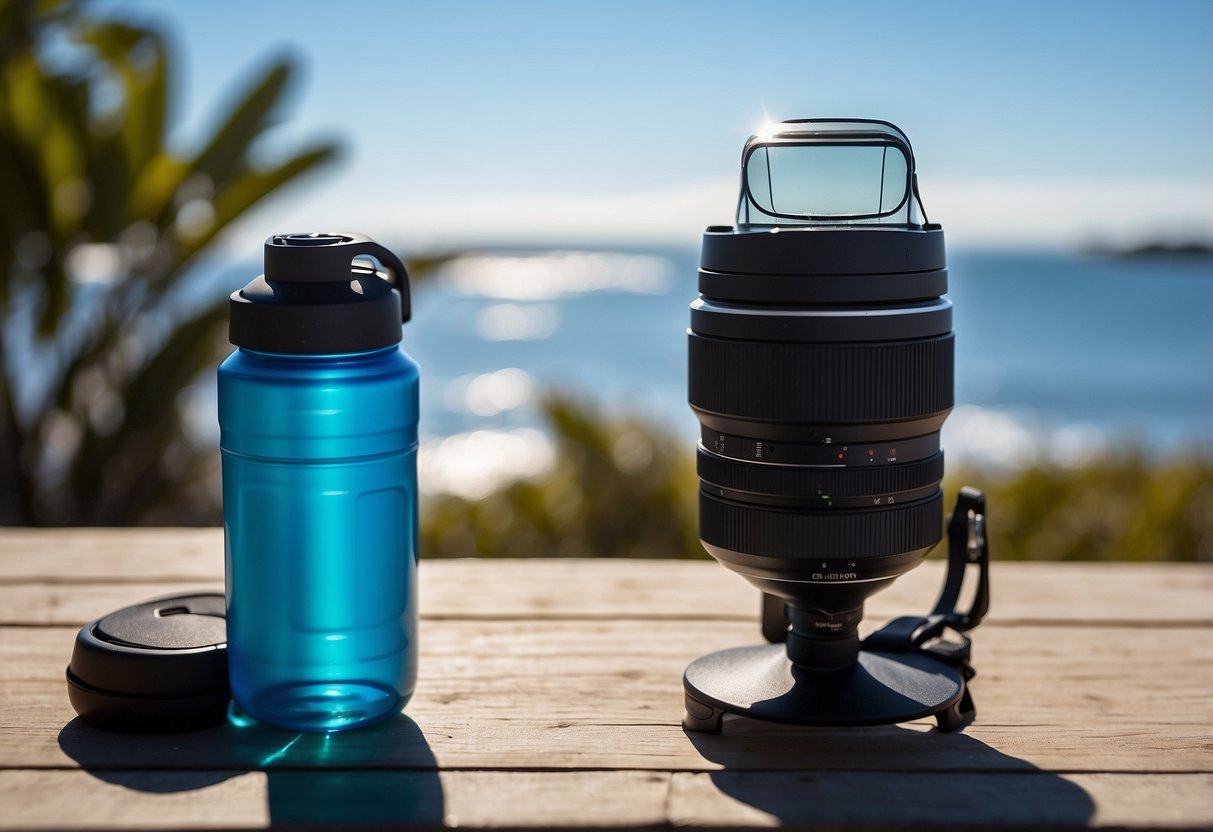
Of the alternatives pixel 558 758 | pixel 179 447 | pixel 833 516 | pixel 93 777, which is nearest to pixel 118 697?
pixel 93 777

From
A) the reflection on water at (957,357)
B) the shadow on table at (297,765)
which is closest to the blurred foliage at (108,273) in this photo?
the reflection on water at (957,357)

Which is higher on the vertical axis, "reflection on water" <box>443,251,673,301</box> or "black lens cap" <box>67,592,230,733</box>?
"black lens cap" <box>67,592,230,733</box>

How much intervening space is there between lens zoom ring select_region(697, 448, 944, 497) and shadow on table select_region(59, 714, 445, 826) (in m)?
0.38

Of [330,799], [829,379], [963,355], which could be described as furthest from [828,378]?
[963,355]

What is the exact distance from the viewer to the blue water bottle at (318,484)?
105 centimetres

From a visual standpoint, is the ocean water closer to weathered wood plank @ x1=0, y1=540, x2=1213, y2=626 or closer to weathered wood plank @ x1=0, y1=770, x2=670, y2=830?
weathered wood plank @ x1=0, y1=540, x2=1213, y2=626

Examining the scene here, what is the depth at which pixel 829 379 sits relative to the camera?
1045mm

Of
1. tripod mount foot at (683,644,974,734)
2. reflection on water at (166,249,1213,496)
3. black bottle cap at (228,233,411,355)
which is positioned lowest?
reflection on water at (166,249,1213,496)

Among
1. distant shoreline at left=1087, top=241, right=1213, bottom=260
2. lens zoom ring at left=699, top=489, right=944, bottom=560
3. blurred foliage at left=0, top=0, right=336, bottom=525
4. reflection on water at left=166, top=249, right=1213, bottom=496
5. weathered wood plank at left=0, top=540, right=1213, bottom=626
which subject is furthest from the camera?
distant shoreline at left=1087, top=241, right=1213, bottom=260

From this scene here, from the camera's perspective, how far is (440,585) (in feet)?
5.38

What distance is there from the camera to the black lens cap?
44.9 inches

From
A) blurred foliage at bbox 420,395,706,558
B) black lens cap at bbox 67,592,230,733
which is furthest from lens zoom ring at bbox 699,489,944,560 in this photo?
blurred foliage at bbox 420,395,706,558

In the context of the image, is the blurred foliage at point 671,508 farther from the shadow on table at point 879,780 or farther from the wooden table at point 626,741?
the shadow on table at point 879,780

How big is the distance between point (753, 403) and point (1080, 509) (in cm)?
201
